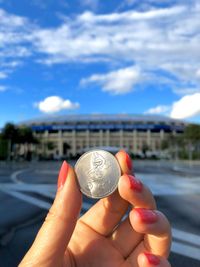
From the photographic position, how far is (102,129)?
158 metres

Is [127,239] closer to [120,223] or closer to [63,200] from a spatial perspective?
[120,223]

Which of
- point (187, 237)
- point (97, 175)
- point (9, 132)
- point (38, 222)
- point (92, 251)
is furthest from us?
point (9, 132)

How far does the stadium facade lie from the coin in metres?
154

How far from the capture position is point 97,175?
1.50 meters

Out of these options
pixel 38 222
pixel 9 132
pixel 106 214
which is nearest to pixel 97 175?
pixel 106 214

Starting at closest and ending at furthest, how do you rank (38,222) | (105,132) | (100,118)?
1. (38,222)
2. (105,132)
3. (100,118)

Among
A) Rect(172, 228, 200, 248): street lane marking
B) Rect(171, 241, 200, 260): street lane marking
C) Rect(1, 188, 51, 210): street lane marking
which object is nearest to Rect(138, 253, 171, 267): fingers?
Rect(171, 241, 200, 260): street lane marking

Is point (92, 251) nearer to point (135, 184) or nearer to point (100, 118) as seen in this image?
point (135, 184)

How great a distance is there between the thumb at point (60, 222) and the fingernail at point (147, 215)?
205 millimetres

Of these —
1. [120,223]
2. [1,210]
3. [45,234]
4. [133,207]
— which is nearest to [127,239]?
[120,223]

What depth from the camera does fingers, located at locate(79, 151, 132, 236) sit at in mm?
1746

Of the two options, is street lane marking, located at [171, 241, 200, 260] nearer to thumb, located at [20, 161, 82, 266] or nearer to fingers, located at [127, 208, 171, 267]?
fingers, located at [127, 208, 171, 267]

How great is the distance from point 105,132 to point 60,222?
156m

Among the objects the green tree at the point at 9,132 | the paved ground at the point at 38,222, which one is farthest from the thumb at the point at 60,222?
the green tree at the point at 9,132
